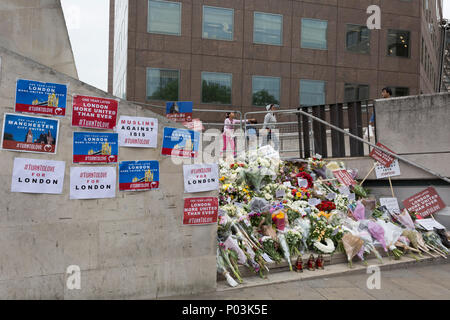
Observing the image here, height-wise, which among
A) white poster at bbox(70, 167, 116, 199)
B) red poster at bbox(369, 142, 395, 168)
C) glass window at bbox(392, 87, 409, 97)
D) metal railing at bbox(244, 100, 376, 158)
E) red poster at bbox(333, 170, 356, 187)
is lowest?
white poster at bbox(70, 167, 116, 199)

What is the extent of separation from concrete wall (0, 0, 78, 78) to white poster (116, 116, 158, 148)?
219 cm

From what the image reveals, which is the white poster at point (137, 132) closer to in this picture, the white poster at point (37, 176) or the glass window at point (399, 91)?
the white poster at point (37, 176)

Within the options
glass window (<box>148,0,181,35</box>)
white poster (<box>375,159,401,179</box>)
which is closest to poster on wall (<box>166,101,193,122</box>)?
white poster (<box>375,159,401,179</box>)

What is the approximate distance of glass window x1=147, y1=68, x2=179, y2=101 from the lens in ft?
56.0

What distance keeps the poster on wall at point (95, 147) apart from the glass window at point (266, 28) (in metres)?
15.1

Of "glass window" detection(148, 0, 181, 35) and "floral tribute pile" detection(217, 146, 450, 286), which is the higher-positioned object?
"glass window" detection(148, 0, 181, 35)

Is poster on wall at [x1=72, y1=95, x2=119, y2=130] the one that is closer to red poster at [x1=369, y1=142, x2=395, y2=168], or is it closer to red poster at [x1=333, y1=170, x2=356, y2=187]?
red poster at [x1=333, y1=170, x2=356, y2=187]

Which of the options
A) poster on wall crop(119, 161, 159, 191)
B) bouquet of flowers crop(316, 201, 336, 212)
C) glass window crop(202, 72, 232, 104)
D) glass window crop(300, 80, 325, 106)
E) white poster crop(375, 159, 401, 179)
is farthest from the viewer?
glass window crop(300, 80, 325, 106)

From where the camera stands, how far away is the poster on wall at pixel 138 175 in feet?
15.2

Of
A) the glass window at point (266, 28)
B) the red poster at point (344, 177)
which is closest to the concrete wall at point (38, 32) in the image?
the red poster at point (344, 177)

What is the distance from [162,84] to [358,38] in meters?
10.7

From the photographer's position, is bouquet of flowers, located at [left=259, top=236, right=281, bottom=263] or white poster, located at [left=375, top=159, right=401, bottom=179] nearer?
bouquet of flowers, located at [left=259, top=236, right=281, bottom=263]

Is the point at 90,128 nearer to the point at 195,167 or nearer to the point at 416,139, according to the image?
the point at 195,167

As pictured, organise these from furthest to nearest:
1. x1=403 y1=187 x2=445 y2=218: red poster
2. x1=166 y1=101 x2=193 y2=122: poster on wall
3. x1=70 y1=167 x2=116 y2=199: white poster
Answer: x1=166 y1=101 x2=193 y2=122: poster on wall → x1=403 y1=187 x2=445 y2=218: red poster → x1=70 y1=167 x2=116 y2=199: white poster
